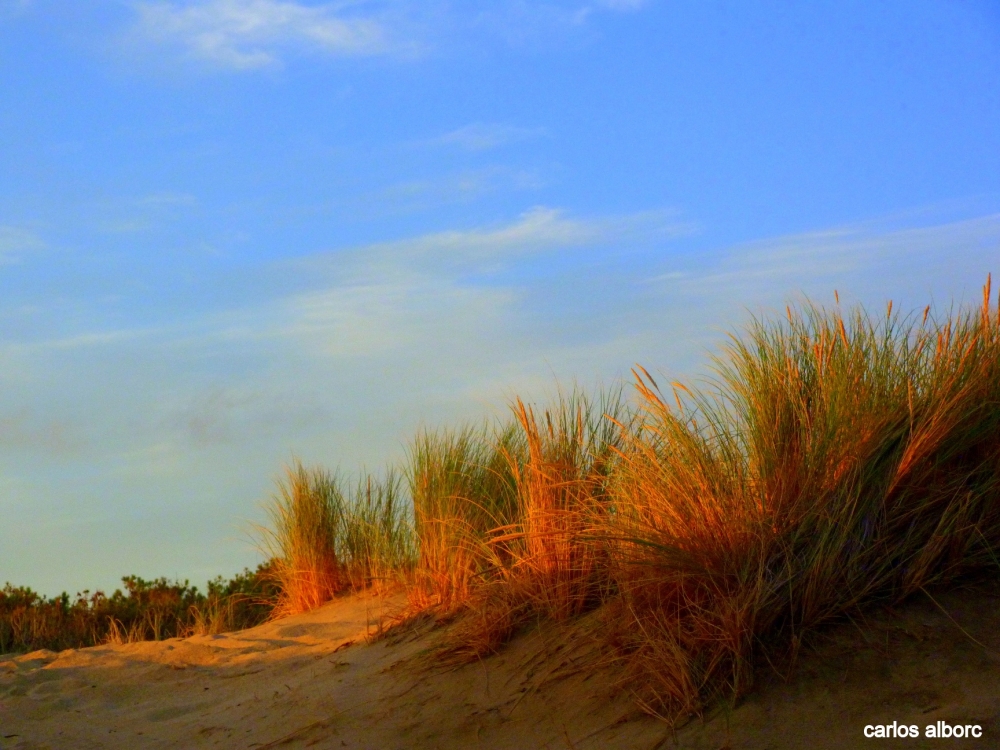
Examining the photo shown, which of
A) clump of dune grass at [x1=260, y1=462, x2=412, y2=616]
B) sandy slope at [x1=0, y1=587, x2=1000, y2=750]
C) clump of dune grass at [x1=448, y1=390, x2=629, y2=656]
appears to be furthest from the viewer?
clump of dune grass at [x1=260, y1=462, x2=412, y2=616]

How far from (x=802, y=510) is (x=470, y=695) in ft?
6.17

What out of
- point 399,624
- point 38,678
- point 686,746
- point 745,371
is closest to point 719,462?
point 745,371

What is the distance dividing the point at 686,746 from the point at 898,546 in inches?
49.9

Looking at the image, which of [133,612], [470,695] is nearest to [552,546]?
[470,695]

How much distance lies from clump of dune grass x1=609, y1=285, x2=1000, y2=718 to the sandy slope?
0.15m

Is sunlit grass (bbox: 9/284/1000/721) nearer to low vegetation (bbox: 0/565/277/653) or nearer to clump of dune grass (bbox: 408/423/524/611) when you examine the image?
clump of dune grass (bbox: 408/423/524/611)

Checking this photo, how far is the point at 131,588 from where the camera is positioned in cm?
1134

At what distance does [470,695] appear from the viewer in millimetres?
4445

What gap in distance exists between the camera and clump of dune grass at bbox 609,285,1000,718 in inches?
143

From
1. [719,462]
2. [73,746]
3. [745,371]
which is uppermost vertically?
[745,371]

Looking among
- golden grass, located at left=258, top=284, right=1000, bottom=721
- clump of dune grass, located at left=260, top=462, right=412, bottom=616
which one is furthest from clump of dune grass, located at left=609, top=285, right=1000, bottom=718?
clump of dune grass, located at left=260, top=462, right=412, bottom=616

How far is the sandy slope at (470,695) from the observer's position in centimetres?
334

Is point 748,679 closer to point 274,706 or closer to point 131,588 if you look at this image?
point 274,706

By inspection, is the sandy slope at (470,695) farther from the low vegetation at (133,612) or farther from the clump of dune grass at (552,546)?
the low vegetation at (133,612)
